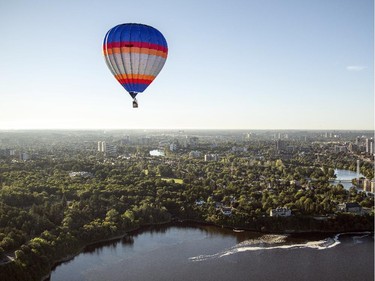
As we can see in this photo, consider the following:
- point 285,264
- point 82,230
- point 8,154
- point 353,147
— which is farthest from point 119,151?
point 285,264

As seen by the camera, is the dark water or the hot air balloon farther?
the dark water

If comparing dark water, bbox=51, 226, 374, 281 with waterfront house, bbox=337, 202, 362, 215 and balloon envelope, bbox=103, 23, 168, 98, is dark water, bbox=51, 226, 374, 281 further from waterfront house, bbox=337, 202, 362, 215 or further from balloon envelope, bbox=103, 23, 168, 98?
balloon envelope, bbox=103, 23, 168, 98

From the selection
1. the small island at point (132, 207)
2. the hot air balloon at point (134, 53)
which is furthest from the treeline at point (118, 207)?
the hot air balloon at point (134, 53)

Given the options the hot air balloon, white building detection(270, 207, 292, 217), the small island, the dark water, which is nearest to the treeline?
the small island

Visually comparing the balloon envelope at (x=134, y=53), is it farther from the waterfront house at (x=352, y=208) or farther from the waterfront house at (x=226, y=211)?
the waterfront house at (x=352, y=208)

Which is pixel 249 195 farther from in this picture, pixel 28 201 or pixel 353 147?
pixel 353 147

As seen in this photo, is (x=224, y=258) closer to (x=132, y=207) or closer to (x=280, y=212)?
(x=280, y=212)
